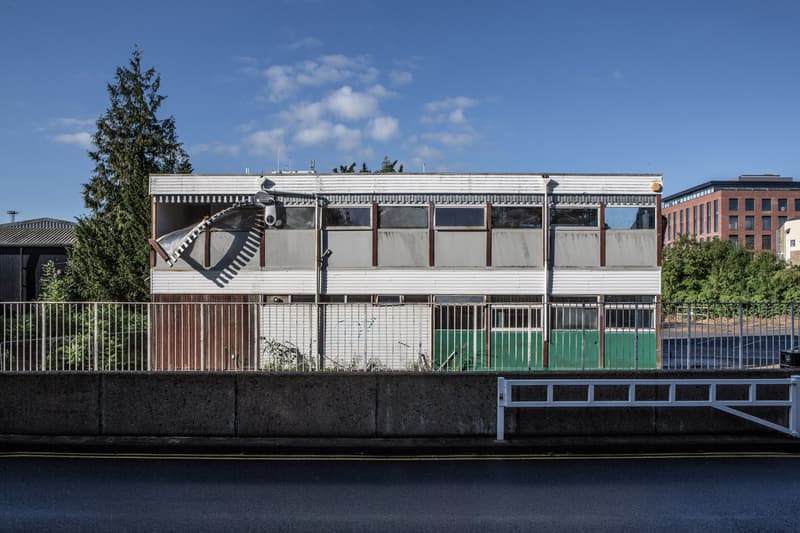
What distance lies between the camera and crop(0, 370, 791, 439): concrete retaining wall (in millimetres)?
8844

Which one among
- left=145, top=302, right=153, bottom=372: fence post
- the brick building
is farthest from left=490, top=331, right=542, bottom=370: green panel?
Result: the brick building

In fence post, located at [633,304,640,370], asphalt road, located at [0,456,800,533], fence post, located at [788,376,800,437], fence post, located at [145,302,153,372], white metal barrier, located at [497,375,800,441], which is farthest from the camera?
fence post, located at [633,304,640,370]

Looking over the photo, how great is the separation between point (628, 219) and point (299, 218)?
9.39 meters

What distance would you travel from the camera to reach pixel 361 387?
8.88 metres

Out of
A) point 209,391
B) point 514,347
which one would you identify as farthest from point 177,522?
point 514,347

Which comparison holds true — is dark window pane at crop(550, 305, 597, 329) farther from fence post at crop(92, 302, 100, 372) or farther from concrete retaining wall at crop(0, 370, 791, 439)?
fence post at crop(92, 302, 100, 372)

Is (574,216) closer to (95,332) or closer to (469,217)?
(469,217)

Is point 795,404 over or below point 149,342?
below

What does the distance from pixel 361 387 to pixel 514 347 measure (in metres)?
2.55

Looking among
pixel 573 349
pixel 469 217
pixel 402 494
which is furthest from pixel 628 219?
pixel 402 494

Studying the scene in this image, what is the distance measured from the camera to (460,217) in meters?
18.0

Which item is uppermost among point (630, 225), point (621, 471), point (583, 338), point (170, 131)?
point (170, 131)

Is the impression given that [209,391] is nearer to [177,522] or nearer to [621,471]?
[177,522]

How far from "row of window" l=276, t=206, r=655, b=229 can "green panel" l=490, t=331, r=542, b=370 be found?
8.43m
